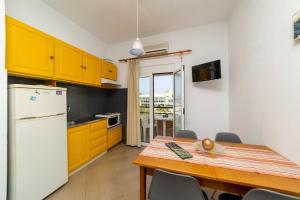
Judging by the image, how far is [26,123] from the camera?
1.58m

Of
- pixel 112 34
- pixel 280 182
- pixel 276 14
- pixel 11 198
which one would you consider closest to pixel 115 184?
pixel 11 198

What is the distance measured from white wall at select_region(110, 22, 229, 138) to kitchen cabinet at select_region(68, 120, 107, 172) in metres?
2.10

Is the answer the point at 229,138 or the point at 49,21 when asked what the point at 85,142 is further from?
the point at 229,138

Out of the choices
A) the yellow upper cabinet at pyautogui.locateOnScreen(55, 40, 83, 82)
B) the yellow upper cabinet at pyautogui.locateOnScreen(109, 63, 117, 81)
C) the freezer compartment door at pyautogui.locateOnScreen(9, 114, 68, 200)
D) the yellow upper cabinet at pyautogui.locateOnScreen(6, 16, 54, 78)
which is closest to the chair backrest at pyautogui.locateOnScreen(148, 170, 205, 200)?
the freezer compartment door at pyautogui.locateOnScreen(9, 114, 68, 200)

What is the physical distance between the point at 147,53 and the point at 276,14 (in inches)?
104

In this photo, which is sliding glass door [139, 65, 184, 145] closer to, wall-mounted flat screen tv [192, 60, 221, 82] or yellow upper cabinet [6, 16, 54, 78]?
wall-mounted flat screen tv [192, 60, 221, 82]

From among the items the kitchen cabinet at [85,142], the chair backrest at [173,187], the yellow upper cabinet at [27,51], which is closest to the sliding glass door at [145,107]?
the kitchen cabinet at [85,142]

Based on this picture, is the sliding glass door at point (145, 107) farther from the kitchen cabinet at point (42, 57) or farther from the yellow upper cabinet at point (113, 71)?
the kitchen cabinet at point (42, 57)

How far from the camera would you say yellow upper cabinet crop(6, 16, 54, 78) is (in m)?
1.55

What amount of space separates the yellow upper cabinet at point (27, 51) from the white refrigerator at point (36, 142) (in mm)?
297

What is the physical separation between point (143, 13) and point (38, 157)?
294cm

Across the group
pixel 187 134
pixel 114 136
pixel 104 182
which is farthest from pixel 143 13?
pixel 104 182

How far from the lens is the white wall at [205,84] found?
9.82 feet

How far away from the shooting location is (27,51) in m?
1.73
